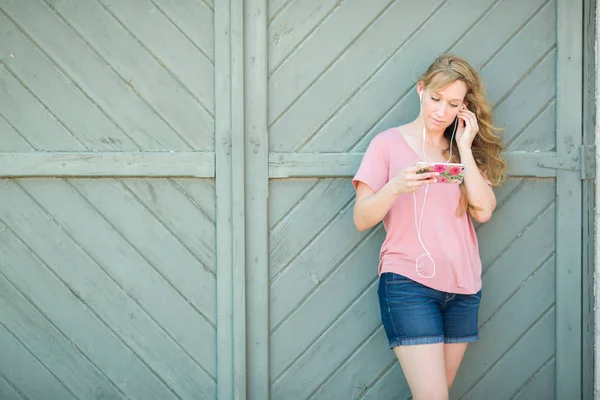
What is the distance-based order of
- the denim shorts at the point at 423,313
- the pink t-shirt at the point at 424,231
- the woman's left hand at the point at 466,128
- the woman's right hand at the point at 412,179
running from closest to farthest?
the woman's right hand at the point at 412,179 → the denim shorts at the point at 423,313 → the pink t-shirt at the point at 424,231 → the woman's left hand at the point at 466,128

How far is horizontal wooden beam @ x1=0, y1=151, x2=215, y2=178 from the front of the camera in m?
3.49

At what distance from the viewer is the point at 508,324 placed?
12.1ft

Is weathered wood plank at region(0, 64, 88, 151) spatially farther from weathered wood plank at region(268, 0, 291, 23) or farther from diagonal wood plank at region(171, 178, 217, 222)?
weathered wood plank at region(268, 0, 291, 23)

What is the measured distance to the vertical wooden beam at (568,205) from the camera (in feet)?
11.9

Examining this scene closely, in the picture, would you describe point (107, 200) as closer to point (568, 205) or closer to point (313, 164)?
point (313, 164)

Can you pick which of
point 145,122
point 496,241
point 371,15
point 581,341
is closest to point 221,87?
point 145,122

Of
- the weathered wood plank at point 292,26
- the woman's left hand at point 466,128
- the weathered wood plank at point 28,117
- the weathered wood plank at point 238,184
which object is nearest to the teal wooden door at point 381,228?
the weathered wood plank at point 292,26

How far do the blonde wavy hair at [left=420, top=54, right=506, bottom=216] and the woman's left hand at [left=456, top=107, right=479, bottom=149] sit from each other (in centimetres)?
8

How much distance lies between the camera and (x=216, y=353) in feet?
11.8

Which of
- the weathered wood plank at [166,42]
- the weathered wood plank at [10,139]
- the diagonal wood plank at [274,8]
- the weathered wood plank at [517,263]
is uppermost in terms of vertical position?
the diagonal wood plank at [274,8]

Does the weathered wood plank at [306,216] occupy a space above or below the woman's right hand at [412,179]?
below

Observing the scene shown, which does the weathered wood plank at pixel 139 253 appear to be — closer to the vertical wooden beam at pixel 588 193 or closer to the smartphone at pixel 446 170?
the smartphone at pixel 446 170

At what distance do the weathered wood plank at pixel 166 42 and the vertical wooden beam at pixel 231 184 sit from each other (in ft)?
0.36

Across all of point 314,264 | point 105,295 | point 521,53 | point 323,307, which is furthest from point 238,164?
point 521,53
